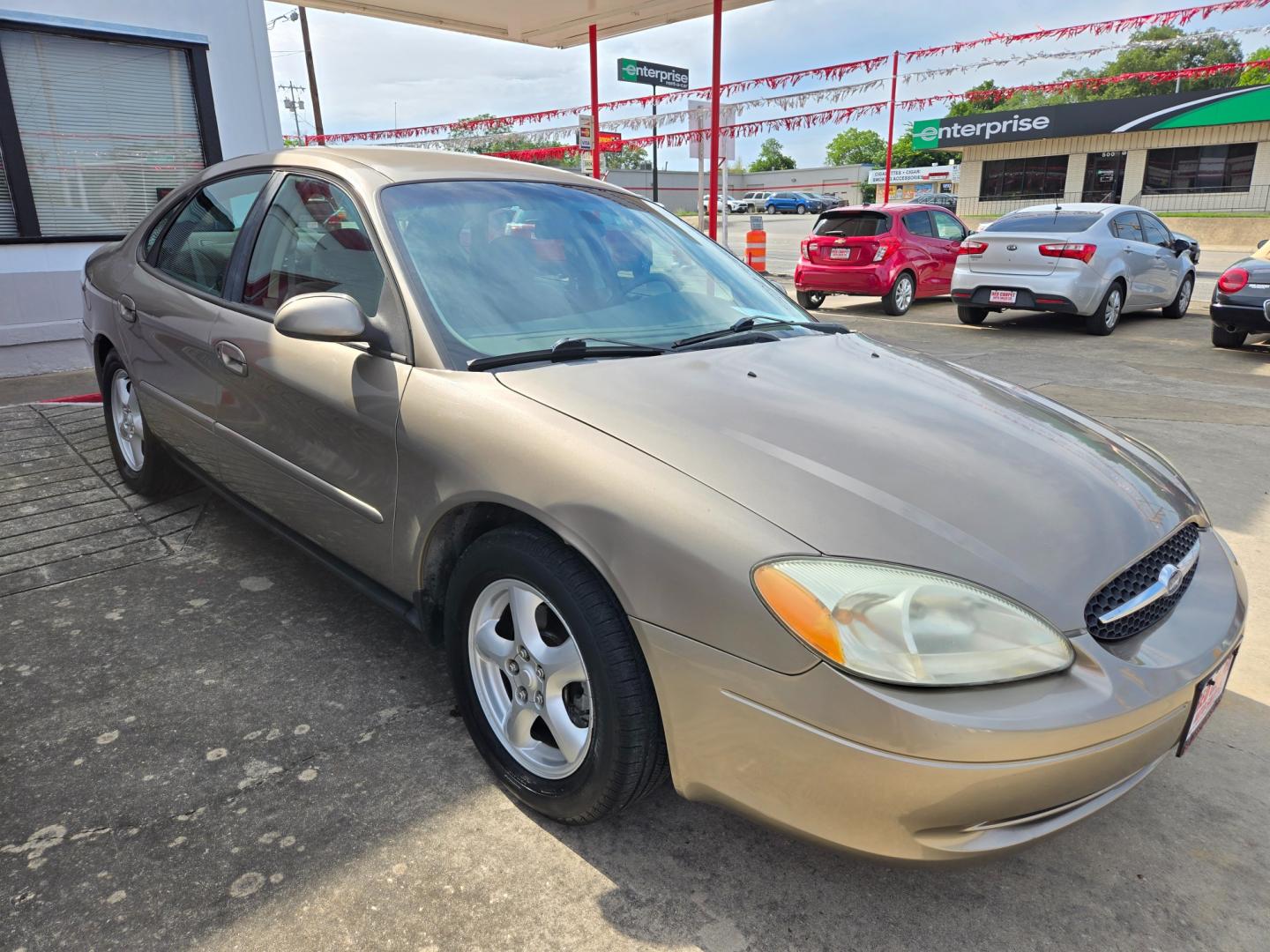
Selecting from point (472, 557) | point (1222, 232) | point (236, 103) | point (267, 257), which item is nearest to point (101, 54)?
point (236, 103)

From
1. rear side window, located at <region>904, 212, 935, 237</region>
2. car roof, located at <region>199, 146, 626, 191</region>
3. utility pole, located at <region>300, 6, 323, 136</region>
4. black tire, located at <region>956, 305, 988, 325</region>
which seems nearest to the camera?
car roof, located at <region>199, 146, 626, 191</region>

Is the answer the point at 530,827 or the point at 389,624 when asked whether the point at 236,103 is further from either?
the point at 530,827

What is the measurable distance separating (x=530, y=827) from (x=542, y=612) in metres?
0.54

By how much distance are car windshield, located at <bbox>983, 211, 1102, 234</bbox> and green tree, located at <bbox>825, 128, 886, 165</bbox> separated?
312 ft

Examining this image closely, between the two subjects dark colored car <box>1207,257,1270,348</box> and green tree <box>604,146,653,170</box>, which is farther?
green tree <box>604,146,653,170</box>

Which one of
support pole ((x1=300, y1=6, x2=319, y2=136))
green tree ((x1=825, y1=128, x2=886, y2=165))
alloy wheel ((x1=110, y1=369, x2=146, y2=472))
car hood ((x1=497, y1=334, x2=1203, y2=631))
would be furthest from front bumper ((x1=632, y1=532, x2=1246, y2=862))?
green tree ((x1=825, y1=128, x2=886, y2=165))

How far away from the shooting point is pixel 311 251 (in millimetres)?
2713

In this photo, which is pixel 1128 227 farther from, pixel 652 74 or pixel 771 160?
pixel 771 160

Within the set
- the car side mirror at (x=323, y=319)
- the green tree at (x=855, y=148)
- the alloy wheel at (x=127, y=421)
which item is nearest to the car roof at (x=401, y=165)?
the car side mirror at (x=323, y=319)

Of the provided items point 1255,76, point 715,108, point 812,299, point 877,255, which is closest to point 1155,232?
point 877,255

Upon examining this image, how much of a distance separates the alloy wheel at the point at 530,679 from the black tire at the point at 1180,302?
39.5ft

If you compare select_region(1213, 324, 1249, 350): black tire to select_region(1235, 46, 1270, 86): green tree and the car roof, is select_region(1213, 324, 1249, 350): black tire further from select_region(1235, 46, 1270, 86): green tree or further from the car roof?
select_region(1235, 46, 1270, 86): green tree

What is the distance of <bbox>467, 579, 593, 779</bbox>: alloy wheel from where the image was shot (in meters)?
1.96

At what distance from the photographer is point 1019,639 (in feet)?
5.12
